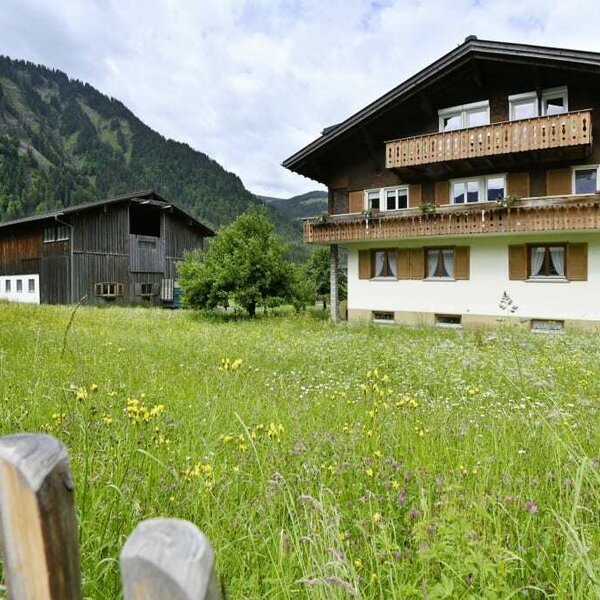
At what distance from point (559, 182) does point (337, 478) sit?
18.4m

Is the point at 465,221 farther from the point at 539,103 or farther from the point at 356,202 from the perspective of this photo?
the point at 356,202

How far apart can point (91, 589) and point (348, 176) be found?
22.9 metres

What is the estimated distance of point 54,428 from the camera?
335 cm

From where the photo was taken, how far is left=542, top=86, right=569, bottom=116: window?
17781 mm

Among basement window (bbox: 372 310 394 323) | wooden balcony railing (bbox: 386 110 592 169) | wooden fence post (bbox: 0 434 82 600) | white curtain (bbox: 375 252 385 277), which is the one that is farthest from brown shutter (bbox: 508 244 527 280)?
wooden fence post (bbox: 0 434 82 600)

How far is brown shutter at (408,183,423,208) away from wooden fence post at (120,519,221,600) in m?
21.6

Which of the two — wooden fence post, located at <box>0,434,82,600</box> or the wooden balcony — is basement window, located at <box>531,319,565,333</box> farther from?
wooden fence post, located at <box>0,434,82,600</box>

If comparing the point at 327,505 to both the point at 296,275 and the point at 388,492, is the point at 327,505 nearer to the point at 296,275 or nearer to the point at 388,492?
the point at 388,492

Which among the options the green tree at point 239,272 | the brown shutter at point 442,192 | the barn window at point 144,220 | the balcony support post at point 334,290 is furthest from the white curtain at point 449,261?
the barn window at point 144,220

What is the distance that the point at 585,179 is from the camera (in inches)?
698

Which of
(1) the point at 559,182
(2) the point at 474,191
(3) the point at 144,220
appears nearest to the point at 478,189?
(2) the point at 474,191

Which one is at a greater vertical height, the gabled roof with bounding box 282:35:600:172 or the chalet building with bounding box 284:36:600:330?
the gabled roof with bounding box 282:35:600:172

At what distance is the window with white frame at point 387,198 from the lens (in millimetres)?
21817

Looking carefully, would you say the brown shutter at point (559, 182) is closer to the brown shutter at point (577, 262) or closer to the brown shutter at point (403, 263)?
the brown shutter at point (577, 262)
